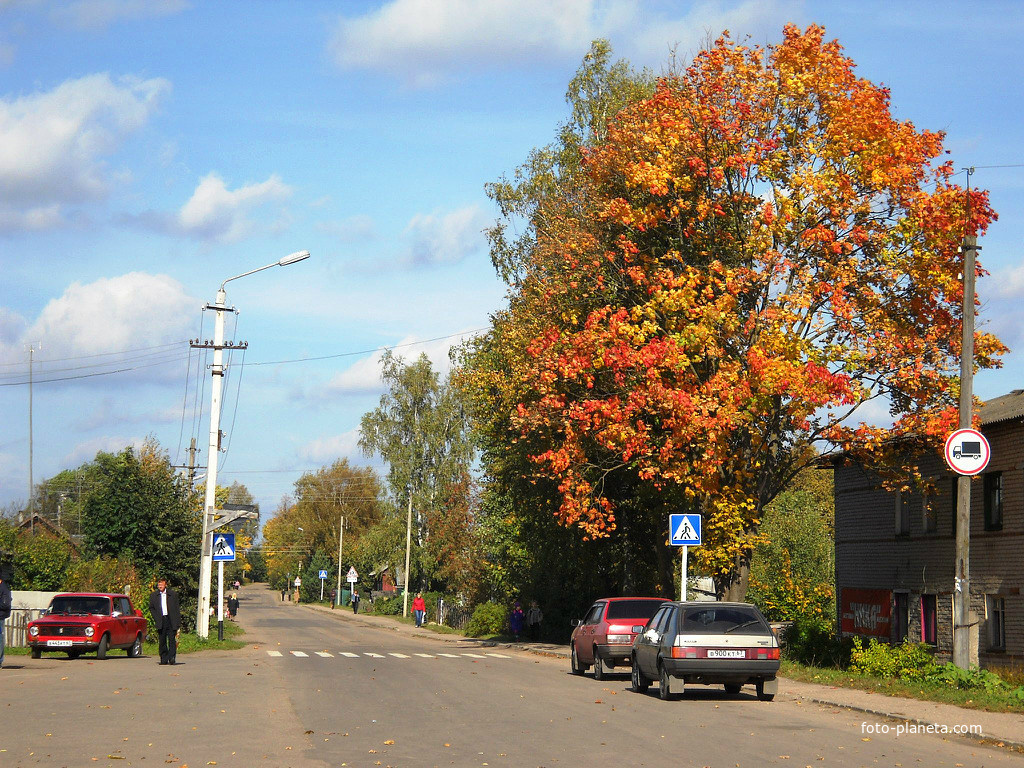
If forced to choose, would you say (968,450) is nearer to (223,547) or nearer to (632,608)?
(632,608)

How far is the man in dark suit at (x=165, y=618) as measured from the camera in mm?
24516

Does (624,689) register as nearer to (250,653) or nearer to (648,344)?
(648,344)

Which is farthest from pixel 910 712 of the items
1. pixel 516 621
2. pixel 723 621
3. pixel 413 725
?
pixel 516 621

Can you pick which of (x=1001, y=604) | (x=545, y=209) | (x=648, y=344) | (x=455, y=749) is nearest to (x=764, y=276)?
(x=648, y=344)

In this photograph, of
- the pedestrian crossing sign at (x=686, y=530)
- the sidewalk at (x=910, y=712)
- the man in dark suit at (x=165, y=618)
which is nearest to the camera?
the sidewalk at (x=910, y=712)

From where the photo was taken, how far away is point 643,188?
2673cm

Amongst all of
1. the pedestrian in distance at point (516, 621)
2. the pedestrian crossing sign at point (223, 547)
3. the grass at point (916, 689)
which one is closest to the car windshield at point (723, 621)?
the grass at point (916, 689)

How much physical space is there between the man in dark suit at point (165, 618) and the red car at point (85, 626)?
2964mm

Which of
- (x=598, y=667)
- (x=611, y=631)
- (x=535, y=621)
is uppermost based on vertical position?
(x=611, y=631)

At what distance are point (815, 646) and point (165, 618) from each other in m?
14.5

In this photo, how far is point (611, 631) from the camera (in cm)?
2227

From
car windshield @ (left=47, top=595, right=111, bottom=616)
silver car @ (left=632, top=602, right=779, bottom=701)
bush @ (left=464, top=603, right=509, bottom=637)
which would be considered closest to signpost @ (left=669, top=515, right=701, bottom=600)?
silver car @ (left=632, top=602, right=779, bottom=701)

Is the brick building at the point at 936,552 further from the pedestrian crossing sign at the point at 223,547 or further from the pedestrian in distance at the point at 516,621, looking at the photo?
the pedestrian crossing sign at the point at 223,547

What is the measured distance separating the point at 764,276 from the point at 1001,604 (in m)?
9.34
